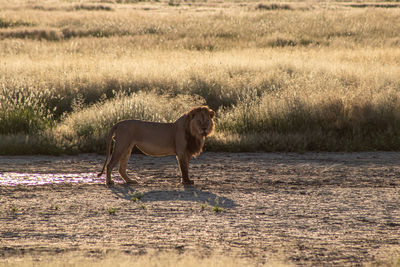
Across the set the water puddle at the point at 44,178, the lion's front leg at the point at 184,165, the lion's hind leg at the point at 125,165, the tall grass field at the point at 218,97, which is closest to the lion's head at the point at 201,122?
the lion's front leg at the point at 184,165

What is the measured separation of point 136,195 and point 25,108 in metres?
6.38

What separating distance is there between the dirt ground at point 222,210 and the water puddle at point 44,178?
0.25 metres

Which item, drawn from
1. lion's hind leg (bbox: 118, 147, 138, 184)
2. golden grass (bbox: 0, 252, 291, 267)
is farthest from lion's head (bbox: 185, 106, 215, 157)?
golden grass (bbox: 0, 252, 291, 267)

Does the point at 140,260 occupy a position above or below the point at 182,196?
above

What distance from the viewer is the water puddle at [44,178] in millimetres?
9977

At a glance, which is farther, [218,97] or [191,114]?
[218,97]

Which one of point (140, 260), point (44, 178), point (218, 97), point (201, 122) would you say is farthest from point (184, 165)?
point (218, 97)

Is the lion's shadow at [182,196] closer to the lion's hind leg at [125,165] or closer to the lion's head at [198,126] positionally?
the lion's hind leg at [125,165]

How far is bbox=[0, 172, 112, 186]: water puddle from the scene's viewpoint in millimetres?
9977

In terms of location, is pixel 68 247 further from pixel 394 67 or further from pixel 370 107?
pixel 394 67

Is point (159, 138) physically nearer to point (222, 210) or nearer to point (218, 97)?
point (222, 210)

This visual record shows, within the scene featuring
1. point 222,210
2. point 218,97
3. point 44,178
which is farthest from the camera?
point 218,97

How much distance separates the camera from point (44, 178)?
406 inches

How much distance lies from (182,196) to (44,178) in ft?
8.77
